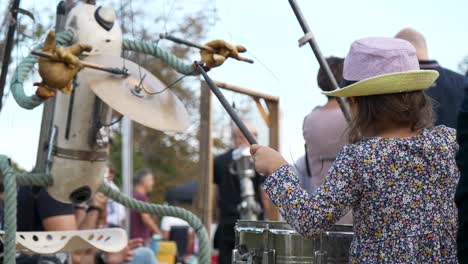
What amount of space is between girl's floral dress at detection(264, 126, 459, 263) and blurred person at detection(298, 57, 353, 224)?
1276 mm

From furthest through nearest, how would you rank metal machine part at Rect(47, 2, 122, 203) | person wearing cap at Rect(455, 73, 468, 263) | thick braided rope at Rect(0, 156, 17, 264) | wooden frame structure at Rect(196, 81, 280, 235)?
wooden frame structure at Rect(196, 81, 280, 235)
metal machine part at Rect(47, 2, 122, 203)
thick braided rope at Rect(0, 156, 17, 264)
person wearing cap at Rect(455, 73, 468, 263)

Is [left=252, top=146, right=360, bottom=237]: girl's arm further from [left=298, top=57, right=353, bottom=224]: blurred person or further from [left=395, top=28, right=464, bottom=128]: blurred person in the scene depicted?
[left=395, top=28, right=464, bottom=128]: blurred person

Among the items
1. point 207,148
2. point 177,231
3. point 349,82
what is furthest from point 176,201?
point 349,82

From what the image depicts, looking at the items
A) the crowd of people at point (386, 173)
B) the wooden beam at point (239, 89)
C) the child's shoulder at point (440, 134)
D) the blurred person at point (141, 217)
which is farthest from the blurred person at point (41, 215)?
the blurred person at point (141, 217)

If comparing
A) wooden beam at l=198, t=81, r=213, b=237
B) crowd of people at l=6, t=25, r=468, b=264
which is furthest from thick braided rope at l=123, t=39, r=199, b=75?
wooden beam at l=198, t=81, r=213, b=237

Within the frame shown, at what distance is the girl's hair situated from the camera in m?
2.67

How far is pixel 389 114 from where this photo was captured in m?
2.67

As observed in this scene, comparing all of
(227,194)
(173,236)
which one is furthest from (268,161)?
(173,236)

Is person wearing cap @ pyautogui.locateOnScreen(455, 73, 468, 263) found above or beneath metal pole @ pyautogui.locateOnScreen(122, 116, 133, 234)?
beneath

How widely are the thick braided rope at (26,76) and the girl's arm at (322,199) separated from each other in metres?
1.48

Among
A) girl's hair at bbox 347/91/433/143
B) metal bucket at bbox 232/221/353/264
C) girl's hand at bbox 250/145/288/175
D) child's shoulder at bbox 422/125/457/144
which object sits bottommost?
metal bucket at bbox 232/221/353/264

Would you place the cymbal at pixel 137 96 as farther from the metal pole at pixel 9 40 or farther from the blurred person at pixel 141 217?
the blurred person at pixel 141 217

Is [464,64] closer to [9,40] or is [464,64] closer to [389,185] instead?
[9,40]

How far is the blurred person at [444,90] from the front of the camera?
4246mm
